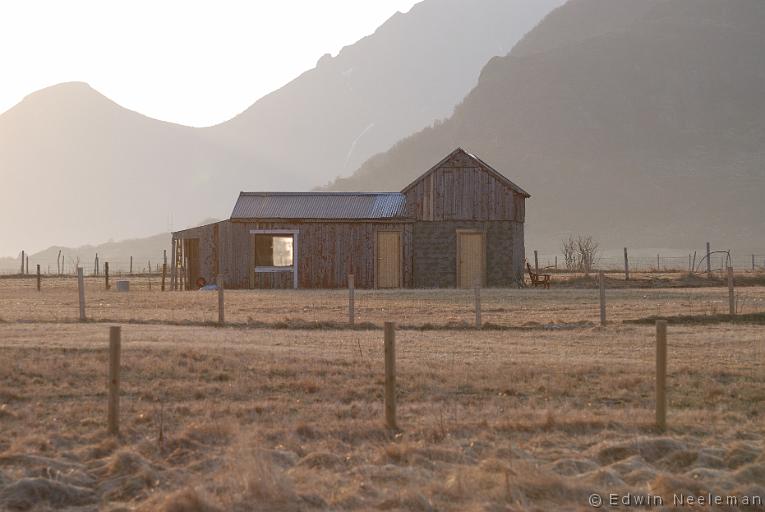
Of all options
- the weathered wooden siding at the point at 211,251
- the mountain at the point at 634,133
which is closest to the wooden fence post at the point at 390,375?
the weathered wooden siding at the point at 211,251

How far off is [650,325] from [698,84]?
13256cm

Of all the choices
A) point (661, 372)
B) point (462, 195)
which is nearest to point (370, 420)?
point (661, 372)

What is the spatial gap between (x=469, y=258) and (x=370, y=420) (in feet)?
93.5

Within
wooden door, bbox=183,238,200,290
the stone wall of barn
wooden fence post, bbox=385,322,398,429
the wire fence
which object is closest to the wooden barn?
the stone wall of barn

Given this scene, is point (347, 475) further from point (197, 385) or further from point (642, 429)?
point (197, 385)

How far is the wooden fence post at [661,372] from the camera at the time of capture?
10.8m

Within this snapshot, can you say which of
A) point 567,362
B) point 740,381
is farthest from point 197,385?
point 740,381

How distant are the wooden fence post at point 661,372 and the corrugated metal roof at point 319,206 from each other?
2906 centimetres

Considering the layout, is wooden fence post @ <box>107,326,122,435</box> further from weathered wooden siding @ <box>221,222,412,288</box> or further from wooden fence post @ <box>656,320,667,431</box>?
weathered wooden siding @ <box>221,222,412,288</box>

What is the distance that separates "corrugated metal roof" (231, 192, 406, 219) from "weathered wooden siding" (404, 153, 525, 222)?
980 millimetres

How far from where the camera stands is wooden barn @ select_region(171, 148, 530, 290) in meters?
39.5

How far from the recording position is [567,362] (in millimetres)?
16141

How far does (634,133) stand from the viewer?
5438 inches

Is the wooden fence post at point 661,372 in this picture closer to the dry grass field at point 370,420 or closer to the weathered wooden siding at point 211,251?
the dry grass field at point 370,420
